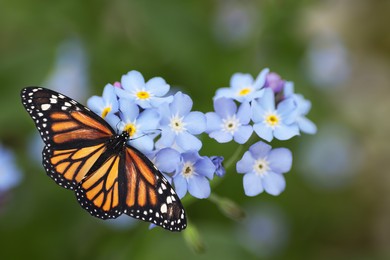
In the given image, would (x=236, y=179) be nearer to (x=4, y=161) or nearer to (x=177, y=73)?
(x=177, y=73)

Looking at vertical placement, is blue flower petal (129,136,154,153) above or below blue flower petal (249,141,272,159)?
below

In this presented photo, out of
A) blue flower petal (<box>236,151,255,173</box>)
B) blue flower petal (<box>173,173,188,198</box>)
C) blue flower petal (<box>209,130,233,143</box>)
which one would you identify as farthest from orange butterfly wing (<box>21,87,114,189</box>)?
blue flower petal (<box>236,151,255,173</box>)

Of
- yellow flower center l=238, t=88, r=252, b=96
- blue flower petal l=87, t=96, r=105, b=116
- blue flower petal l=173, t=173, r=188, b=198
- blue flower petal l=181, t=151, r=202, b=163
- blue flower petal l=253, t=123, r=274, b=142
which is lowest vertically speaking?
blue flower petal l=173, t=173, r=188, b=198

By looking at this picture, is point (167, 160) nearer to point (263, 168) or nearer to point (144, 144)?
point (144, 144)

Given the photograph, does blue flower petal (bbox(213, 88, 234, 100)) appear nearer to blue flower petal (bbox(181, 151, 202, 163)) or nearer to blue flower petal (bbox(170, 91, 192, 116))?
blue flower petal (bbox(170, 91, 192, 116))

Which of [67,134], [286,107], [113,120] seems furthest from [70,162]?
[286,107]

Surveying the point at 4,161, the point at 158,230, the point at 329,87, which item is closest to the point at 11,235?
the point at 4,161

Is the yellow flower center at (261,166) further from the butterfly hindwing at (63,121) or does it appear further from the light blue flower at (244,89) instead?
Result: the butterfly hindwing at (63,121)
